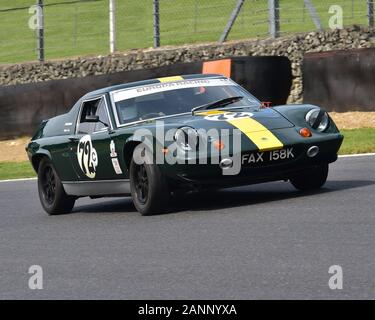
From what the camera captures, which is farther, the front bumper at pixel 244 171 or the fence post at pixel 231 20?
the fence post at pixel 231 20

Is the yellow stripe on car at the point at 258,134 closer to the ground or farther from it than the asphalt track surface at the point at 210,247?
farther from it

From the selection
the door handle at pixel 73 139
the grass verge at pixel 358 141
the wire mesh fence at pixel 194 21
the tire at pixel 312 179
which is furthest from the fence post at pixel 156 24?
the tire at pixel 312 179

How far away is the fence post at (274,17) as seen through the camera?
728 inches

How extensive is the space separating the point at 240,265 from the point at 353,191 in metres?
3.20

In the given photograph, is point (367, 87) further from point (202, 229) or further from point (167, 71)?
point (202, 229)

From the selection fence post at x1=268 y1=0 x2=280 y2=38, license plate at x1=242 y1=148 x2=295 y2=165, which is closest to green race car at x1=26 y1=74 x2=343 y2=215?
license plate at x1=242 y1=148 x2=295 y2=165

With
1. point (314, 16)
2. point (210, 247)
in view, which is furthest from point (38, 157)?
point (314, 16)

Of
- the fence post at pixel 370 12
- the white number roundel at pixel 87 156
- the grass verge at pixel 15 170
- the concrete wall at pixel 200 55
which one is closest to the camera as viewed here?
the white number roundel at pixel 87 156

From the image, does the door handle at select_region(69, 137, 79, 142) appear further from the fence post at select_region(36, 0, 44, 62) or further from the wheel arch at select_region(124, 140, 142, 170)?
the fence post at select_region(36, 0, 44, 62)

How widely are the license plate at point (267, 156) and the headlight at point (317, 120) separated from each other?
1.68ft

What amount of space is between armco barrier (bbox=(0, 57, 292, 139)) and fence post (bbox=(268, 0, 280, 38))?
1537 millimetres

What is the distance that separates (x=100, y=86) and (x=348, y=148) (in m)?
5.24

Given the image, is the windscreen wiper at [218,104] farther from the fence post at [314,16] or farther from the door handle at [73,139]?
the fence post at [314,16]

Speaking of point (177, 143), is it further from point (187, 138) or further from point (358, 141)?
point (358, 141)
